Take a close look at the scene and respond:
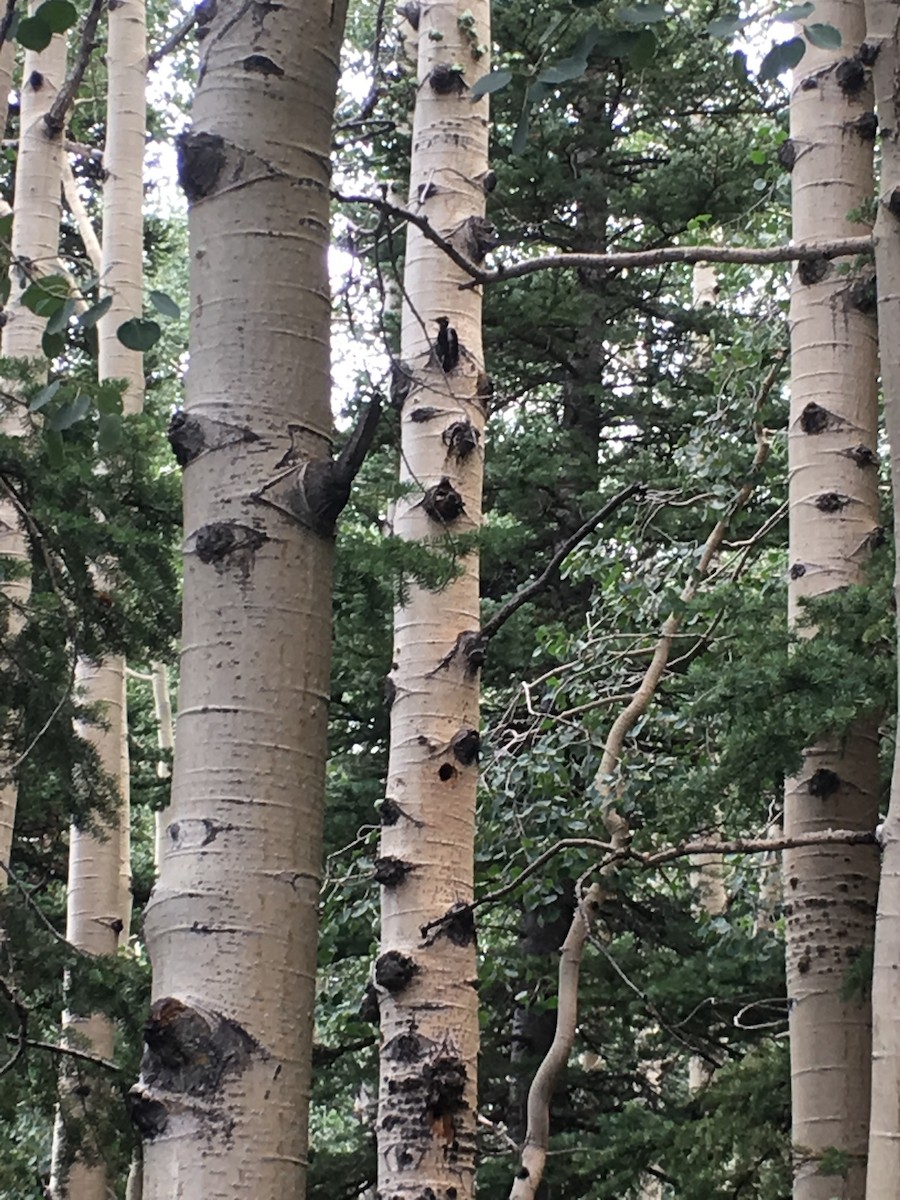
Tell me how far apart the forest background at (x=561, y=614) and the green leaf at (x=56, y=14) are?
25 centimetres

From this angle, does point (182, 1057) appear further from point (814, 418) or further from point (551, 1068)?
point (814, 418)

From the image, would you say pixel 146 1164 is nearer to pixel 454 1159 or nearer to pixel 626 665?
pixel 454 1159

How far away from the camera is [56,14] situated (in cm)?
167

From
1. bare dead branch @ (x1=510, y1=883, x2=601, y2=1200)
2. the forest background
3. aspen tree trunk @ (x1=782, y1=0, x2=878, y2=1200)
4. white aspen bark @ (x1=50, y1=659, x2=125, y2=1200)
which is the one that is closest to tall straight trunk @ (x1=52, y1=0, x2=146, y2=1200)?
white aspen bark @ (x1=50, y1=659, x2=125, y2=1200)

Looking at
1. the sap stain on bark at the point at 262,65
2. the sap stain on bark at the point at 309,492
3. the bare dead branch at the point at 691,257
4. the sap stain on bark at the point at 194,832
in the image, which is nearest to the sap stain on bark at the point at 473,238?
the bare dead branch at the point at 691,257

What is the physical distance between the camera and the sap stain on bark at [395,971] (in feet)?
11.4

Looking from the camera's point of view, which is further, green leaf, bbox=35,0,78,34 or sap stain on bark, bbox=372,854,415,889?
sap stain on bark, bbox=372,854,415,889

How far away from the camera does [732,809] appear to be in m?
3.60

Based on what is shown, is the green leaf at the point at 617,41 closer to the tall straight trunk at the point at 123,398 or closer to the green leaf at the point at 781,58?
the green leaf at the point at 781,58

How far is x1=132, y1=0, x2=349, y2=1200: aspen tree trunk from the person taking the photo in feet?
4.91

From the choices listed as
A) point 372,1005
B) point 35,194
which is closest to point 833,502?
point 372,1005

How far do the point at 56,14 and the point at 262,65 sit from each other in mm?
283

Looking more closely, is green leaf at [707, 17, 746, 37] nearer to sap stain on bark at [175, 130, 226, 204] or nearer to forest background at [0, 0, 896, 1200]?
forest background at [0, 0, 896, 1200]

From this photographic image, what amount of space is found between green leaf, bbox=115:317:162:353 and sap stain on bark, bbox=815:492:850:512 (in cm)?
230
